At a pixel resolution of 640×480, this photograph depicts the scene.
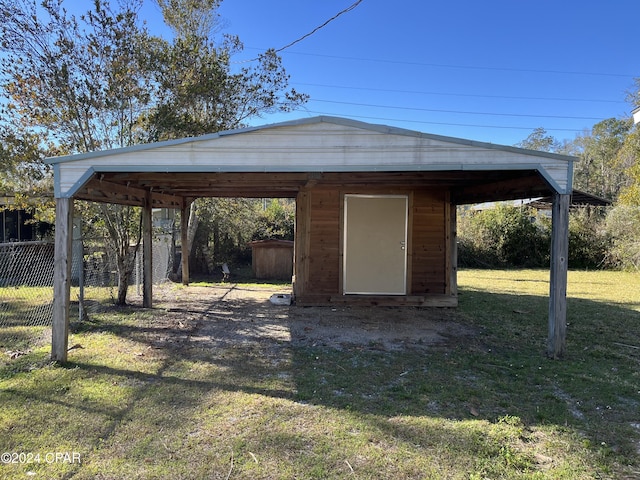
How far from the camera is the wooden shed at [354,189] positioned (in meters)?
4.07

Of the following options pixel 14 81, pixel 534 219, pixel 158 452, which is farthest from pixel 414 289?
pixel 534 219

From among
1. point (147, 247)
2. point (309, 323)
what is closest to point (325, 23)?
point (147, 247)

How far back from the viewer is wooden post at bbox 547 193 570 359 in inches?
167

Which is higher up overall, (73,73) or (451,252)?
(73,73)

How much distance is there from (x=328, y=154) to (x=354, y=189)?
321cm

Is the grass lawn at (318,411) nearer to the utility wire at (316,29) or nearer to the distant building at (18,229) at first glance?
the utility wire at (316,29)

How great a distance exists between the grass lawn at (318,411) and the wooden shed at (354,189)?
730mm

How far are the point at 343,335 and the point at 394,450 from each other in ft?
9.10

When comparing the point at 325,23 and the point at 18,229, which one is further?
the point at 18,229

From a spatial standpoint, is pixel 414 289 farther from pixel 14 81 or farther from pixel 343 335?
pixel 14 81

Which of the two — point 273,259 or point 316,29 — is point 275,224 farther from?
point 316,29

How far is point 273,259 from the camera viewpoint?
38.4 feet

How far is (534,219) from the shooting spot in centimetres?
1659

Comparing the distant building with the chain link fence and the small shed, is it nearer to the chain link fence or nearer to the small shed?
the chain link fence
